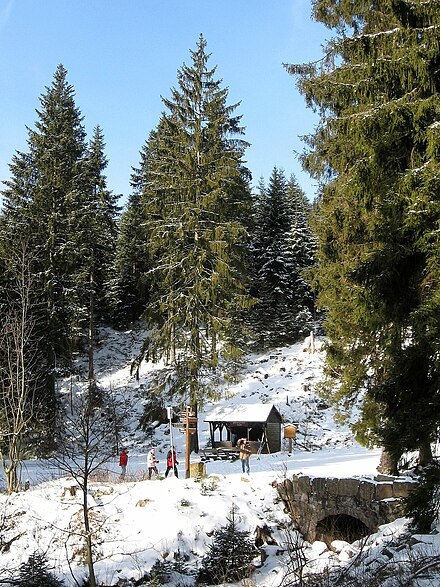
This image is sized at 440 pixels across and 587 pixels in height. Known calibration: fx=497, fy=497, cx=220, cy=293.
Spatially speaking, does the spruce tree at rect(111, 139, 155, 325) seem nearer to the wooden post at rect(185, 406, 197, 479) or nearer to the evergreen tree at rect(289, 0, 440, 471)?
the wooden post at rect(185, 406, 197, 479)

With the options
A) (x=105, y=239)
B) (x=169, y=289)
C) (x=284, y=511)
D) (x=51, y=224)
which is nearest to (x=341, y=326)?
(x=284, y=511)

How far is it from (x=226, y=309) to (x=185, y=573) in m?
12.0

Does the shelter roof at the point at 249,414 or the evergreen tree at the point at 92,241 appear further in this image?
the evergreen tree at the point at 92,241

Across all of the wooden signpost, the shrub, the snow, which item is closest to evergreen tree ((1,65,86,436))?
the snow

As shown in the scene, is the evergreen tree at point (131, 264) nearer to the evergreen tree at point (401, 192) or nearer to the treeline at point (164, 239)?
the treeline at point (164, 239)

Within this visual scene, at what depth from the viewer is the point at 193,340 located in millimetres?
20438

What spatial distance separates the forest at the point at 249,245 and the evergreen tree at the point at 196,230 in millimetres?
92

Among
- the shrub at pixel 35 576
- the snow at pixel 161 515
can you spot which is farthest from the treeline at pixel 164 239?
the shrub at pixel 35 576

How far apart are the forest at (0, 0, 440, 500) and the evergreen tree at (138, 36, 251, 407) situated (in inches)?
3.6

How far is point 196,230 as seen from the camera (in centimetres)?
2128

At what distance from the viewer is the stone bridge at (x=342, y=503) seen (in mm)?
11430

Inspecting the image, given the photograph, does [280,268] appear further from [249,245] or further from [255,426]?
[255,426]

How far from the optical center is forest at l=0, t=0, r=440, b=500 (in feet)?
21.8

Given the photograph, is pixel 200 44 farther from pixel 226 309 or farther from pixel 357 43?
pixel 357 43
